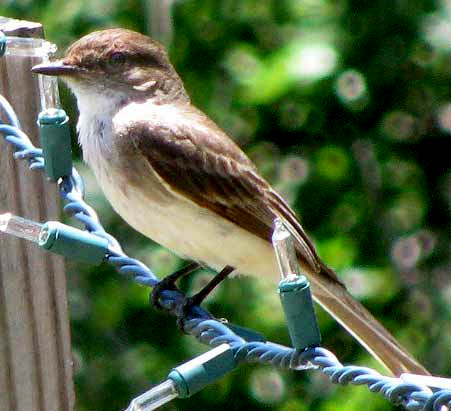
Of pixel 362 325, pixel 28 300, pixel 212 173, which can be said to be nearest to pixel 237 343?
pixel 28 300

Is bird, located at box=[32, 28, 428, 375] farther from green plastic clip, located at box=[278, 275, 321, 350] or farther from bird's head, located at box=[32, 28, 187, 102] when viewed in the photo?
green plastic clip, located at box=[278, 275, 321, 350]

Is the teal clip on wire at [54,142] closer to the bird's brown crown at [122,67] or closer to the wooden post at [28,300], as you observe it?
the wooden post at [28,300]

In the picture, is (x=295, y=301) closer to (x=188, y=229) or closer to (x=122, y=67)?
(x=188, y=229)

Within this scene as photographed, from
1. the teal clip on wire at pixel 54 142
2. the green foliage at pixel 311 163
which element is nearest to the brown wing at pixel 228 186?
the teal clip on wire at pixel 54 142

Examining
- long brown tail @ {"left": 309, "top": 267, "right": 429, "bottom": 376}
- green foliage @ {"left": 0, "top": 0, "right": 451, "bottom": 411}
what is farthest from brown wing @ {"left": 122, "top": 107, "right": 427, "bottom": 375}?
green foliage @ {"left": 0, "top": 0, "right": 451, "bottom": 411}

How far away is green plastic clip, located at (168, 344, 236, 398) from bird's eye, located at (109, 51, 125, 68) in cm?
218

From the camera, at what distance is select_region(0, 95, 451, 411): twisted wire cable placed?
3.13 metres

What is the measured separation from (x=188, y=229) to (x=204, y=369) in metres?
1.56

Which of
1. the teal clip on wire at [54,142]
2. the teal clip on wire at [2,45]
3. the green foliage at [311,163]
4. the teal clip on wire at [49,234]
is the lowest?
the green foliage at [311,163]

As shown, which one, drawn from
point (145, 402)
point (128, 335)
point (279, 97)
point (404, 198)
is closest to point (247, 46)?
point (279, 97)

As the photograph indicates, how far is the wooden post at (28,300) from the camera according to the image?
13.6ft

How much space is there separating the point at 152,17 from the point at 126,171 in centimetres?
196

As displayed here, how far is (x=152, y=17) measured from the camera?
6.91 meters

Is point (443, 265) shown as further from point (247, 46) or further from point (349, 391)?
point (247, 46)
